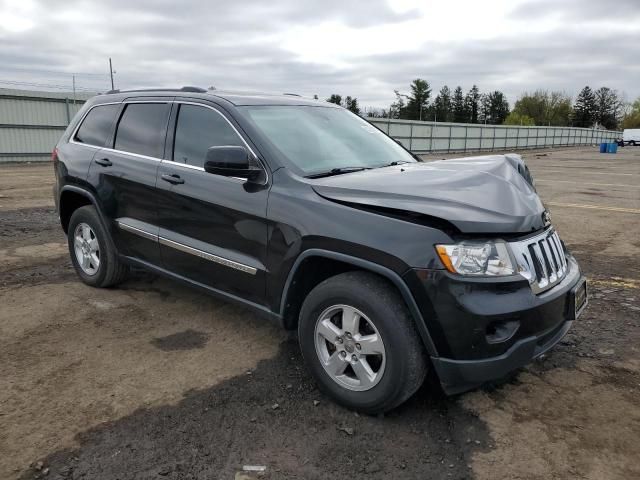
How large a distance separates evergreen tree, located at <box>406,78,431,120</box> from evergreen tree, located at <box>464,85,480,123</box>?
12073 millimetres

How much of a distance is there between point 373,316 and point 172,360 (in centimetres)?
160

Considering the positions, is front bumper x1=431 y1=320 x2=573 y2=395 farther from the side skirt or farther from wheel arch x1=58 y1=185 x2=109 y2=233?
wheel arch x1=58 y1=185 x2=109 y2=233

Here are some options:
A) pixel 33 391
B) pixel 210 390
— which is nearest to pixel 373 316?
pixel 210 390

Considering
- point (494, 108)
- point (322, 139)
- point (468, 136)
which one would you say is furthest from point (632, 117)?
point (322, 139)

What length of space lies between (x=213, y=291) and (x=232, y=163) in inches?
39.1

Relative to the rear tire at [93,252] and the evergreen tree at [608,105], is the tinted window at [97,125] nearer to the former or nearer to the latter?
the rear tire at [93,252]

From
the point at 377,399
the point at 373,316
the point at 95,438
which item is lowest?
the point at 95,438

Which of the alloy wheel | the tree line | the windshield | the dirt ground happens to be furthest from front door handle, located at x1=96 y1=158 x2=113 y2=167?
the tree line

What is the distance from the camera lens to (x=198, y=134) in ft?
12.8

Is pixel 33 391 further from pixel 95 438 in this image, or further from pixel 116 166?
pixel 116 166

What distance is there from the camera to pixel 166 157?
406 centimetres

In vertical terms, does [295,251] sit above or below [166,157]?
below

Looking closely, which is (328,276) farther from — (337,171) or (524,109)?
(524,109)

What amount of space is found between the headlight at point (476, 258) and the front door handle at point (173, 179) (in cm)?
205
